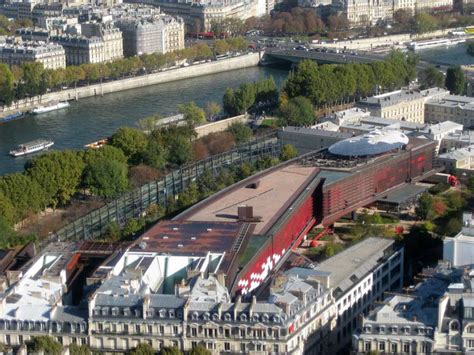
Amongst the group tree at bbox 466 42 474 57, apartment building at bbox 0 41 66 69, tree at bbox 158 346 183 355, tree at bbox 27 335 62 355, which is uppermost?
apartment building at bbox 0 41 66 69

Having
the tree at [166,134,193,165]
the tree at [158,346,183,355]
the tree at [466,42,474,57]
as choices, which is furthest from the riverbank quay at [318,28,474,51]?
the tree at [158,346,183,355]

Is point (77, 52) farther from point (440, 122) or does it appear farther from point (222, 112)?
point (440, 122)

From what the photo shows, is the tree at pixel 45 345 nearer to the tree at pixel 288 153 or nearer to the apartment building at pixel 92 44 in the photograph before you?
the tree at pixel 288 153

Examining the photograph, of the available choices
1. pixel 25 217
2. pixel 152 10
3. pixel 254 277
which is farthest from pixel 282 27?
pixel 254 277

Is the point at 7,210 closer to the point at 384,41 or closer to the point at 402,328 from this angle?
the point at 402,328

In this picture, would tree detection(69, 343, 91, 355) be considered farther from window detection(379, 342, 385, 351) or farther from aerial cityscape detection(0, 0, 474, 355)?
window detection(379, 342, 385, 351)

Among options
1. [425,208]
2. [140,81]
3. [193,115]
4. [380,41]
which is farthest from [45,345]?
[380,41]
